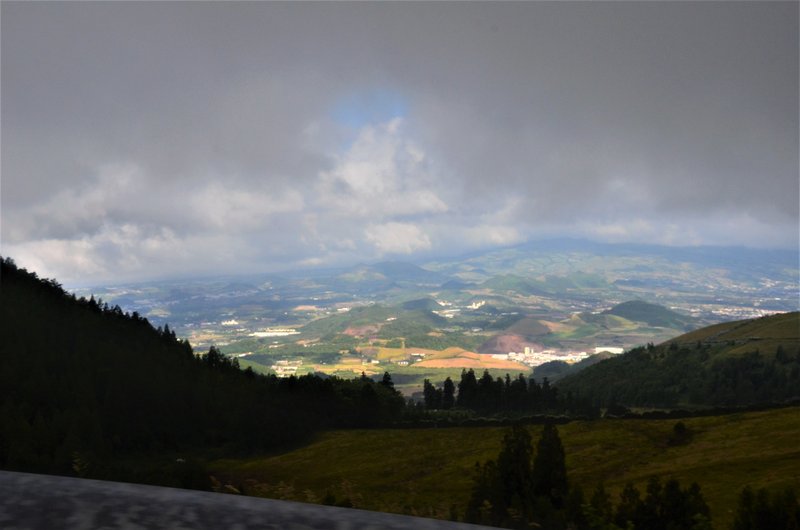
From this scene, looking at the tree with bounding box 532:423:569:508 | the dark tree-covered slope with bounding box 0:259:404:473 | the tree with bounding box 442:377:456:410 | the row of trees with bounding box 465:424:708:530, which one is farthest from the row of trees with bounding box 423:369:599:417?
the row of trees with bounding box 465:424:708:530

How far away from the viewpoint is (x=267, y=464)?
98.1ft

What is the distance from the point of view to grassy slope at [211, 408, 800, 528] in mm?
20125

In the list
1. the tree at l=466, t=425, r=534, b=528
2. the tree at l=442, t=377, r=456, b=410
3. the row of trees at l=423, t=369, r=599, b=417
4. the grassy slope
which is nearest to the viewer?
the tree at l=466, t=425, r=534, b=528

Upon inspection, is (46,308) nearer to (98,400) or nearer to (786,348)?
(98,400)

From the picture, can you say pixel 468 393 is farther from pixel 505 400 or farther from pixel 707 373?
pixel 707 373

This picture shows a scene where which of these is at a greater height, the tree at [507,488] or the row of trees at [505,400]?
the tree at [507,488]

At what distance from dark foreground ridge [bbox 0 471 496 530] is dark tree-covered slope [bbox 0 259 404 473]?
1757 centimetres

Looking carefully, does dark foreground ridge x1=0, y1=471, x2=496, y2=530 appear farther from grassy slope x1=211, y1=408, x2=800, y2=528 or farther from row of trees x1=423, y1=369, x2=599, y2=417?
row of trees x1=423, y1=369, x2=599, y2=417

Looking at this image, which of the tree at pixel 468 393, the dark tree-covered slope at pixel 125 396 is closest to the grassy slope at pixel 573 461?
the dark tree-covered slope at pixel 125 396

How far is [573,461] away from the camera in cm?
2772

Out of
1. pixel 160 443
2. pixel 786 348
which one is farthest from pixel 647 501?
pixel 786 348

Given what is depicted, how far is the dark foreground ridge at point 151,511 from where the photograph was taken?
6.90ft

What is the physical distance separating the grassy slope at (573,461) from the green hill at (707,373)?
68.2 m

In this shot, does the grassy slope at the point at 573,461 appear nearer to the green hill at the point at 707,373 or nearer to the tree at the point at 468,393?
the tree at the point at 468,393
